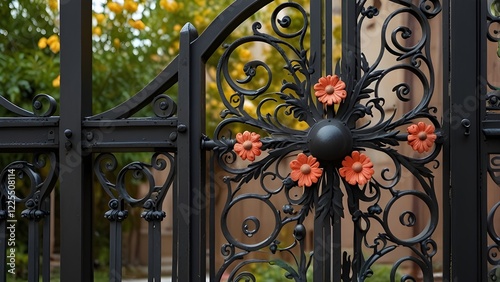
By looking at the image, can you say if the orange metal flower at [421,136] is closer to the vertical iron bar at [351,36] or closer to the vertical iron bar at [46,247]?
the vertical iron bar at [351,36]

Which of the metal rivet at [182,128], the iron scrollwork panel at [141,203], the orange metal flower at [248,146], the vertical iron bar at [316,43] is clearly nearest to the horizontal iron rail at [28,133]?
the iron scrollwork panel at [141,203]

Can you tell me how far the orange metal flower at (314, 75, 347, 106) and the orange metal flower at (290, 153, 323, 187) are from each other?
30 cm

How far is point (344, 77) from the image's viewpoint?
12.3ft

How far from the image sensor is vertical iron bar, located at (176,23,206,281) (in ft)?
12.5

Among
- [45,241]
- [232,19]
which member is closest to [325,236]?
[232,19]

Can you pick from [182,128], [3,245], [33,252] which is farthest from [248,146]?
[3,245]

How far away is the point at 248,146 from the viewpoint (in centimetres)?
378

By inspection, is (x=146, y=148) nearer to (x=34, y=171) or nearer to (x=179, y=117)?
(x=179, y=117)

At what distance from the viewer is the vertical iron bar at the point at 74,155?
3.91 m

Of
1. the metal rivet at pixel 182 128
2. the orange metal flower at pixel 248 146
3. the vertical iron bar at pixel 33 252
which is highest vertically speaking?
the metal rivet at pixel 182 128

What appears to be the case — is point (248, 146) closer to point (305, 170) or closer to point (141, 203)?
point (305, 170)

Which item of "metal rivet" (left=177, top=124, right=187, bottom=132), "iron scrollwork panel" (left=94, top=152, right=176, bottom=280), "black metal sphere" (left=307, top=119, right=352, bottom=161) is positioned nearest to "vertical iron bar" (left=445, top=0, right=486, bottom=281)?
"black metal sphere" (left=307, top=119, right=352, bottom=161)

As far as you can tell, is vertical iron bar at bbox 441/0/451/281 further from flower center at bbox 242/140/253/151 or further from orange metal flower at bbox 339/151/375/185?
flower center at bbox 242/140/253/151

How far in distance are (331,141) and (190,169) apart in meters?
0.76
